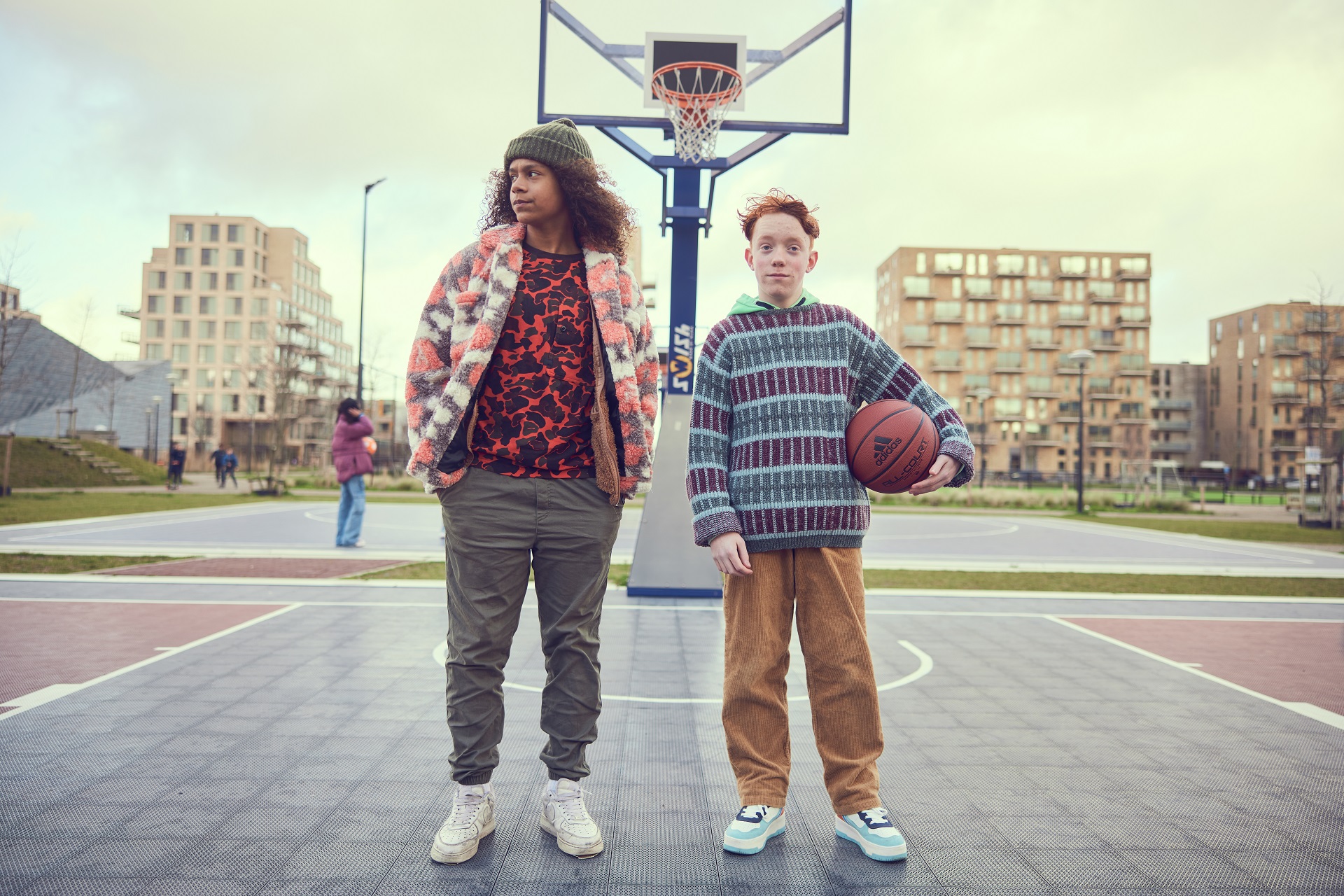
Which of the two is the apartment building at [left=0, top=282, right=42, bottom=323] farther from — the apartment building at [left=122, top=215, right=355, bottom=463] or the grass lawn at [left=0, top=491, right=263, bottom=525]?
the apartment building at [left=122, top=215, right=355, bottom=463]

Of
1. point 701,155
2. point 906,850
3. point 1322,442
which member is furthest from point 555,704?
point 1322,442

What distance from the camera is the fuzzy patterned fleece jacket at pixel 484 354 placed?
7.52 ft

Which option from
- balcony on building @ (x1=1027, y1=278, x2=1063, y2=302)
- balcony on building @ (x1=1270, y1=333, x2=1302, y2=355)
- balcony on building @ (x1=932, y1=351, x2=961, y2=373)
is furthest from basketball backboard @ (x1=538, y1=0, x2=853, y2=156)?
balcony on building @ (x1=1270, y1=333, x2=1302, y2=355)

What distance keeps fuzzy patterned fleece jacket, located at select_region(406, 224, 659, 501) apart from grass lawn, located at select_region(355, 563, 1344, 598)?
5070 millimetres

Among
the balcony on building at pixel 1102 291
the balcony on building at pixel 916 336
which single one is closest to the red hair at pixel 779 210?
the balcony on building at pixel 916 336

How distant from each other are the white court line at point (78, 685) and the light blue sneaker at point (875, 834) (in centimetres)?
321

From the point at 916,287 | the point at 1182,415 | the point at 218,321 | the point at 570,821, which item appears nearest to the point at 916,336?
the point at 916,287

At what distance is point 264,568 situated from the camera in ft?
25.9

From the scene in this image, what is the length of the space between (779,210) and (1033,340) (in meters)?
75.3

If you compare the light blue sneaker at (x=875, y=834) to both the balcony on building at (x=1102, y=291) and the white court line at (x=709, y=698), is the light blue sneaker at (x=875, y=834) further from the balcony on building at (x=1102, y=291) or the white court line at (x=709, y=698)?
the balcony on building at (x=1102, y=291)

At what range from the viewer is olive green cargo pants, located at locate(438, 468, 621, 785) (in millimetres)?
2318

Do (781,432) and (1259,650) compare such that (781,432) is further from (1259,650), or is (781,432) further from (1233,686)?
(1259,650)

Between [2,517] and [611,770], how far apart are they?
15.6m

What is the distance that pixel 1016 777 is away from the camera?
292 cm
